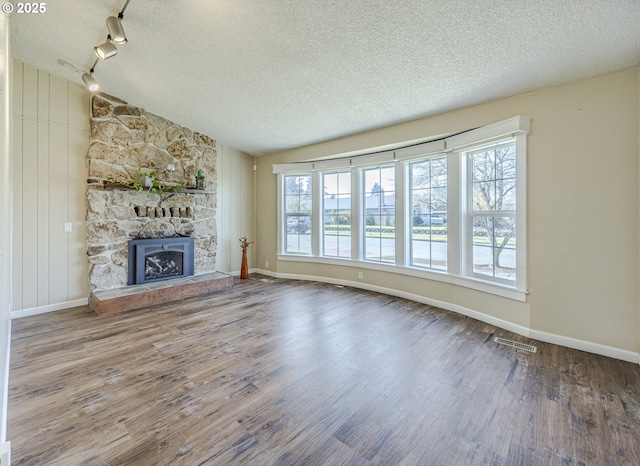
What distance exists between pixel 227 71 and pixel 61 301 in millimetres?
3733

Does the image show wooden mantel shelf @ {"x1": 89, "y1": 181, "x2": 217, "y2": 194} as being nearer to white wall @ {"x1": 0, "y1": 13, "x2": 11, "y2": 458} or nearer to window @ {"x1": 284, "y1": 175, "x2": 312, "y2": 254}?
window @ {"x1": 284, "y1": 175, "x2": 312, "y2": 254}

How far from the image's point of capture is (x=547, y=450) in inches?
60.3

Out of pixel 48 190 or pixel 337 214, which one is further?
pixel 337 214

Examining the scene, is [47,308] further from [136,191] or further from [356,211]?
[356,211]

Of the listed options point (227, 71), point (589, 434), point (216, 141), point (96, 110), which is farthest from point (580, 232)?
point (96, 110)

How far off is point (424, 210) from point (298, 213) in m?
2.43

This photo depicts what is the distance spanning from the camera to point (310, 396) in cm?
198

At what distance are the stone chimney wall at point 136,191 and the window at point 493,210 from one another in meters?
4.32

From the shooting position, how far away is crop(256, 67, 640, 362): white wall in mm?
2438

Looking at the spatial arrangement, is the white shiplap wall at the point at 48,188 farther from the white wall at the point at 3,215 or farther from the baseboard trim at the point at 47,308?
A: the white wall at the point at 3,215

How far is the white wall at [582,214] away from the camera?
2.44 meters

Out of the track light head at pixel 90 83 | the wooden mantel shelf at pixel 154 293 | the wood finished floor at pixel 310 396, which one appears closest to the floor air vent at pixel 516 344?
the wood finished floor at pixel 310 396

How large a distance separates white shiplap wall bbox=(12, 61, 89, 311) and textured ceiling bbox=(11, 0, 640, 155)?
335mm

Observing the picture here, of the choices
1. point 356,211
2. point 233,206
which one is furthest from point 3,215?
point 233,206
